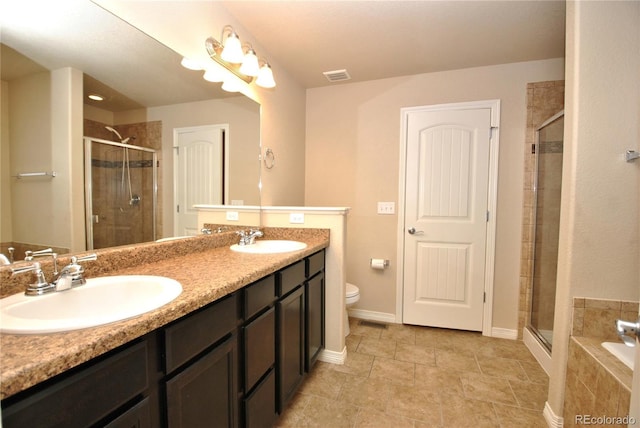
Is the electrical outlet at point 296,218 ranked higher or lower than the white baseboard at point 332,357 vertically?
higher

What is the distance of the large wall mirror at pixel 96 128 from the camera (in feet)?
2.84

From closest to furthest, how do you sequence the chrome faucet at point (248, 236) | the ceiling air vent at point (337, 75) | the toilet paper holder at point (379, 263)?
the chrome faucet at point (248, 236), the ceiling air vent at point (337, 75), the toilet paper holder at point (379, 263)

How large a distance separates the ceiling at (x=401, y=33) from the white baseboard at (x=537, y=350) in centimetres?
222

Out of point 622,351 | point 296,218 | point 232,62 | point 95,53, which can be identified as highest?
point 232,62

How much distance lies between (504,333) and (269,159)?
250 centimetres

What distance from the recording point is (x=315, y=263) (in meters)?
1.78

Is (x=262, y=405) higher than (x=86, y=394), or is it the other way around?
(x=86, y=394)

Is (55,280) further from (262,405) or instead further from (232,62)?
(232,62)

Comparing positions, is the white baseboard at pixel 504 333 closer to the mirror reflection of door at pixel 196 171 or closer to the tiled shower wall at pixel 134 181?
the mirror reflection of door at pixel 196 171

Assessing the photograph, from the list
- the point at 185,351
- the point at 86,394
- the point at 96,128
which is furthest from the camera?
the point at 96,128

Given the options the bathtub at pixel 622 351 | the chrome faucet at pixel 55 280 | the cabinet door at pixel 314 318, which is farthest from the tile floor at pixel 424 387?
the chrome faucet at pixel 55 280

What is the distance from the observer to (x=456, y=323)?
2.54 metres

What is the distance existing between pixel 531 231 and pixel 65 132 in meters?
3.00
